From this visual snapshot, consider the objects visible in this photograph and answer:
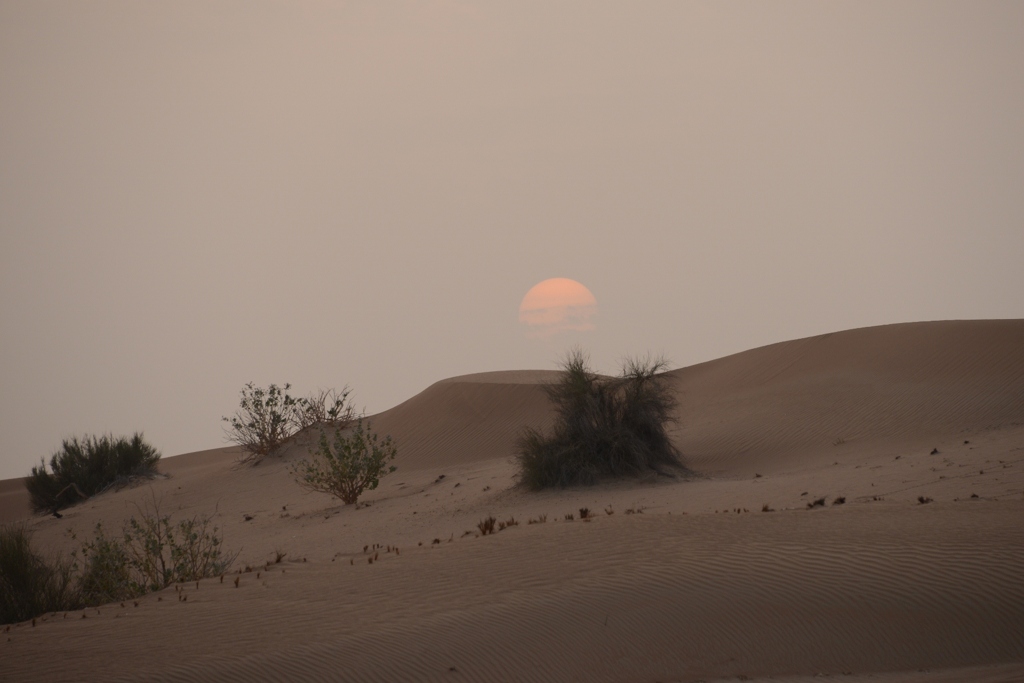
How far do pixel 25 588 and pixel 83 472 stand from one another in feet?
64.4

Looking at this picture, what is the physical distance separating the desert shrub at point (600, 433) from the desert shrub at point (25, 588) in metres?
8.90

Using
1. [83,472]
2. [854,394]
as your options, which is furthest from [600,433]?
[83,472]

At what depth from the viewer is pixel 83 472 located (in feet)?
91.0

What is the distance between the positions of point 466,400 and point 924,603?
21.6 metres

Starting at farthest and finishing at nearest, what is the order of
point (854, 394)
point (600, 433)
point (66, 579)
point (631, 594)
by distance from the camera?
point (854, 394)
point (600, 433)
point (66, 579)
point (631, 594)

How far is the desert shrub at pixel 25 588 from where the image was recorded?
977 centimetres

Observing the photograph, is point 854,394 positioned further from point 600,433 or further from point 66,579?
point 66,579

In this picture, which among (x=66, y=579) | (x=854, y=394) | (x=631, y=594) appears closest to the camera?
(x=631, y=594)

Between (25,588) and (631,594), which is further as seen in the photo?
(25,588)

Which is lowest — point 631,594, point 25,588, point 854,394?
point 631,594

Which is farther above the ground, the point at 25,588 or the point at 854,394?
the point at 854,394

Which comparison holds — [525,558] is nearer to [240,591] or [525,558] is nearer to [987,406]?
[240,591]

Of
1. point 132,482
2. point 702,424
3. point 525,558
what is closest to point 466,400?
point 702,424

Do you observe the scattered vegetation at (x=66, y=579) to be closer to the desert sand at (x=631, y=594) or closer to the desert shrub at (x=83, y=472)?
the desert sand at (x=631, y=594)
